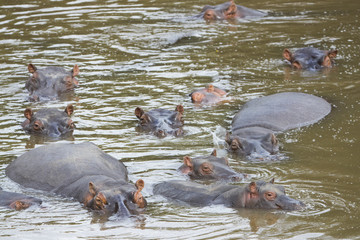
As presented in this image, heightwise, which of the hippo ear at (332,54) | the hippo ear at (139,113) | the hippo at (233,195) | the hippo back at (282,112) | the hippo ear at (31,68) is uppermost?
the hippo ear at (31,68)

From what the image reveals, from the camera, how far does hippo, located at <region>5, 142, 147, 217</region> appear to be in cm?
730

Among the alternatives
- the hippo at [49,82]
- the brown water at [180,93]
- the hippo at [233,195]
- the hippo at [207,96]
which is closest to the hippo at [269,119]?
A: the brown water at [180,93]

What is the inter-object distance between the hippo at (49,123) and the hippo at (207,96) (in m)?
1.91

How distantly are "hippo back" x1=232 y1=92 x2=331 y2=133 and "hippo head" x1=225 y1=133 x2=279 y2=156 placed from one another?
0.87 m

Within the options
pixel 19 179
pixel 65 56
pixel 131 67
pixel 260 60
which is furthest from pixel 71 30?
pixel 19 179

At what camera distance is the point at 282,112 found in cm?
1070

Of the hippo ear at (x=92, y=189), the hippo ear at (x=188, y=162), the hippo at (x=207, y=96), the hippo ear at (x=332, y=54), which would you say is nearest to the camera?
the hippo ear at (x=92, y=189)

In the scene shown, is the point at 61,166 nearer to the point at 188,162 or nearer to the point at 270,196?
the point at 188,162

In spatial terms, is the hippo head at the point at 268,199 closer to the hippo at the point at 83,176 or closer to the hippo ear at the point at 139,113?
the hippo at the point at 83,176

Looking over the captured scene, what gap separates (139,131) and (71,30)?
6848 millimetres

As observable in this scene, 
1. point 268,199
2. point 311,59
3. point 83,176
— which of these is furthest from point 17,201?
point 311,59

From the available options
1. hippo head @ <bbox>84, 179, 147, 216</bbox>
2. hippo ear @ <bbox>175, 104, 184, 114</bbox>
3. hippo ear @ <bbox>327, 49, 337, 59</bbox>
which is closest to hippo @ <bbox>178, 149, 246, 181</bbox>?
hippo head @ <bbox>84, 179, 147, 216</bbox>

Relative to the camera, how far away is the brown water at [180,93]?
23.5 feet

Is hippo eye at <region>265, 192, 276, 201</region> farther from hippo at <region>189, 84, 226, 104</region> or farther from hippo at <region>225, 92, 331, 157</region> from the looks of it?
hippo at <region>189, 84, 226, 104</region>
